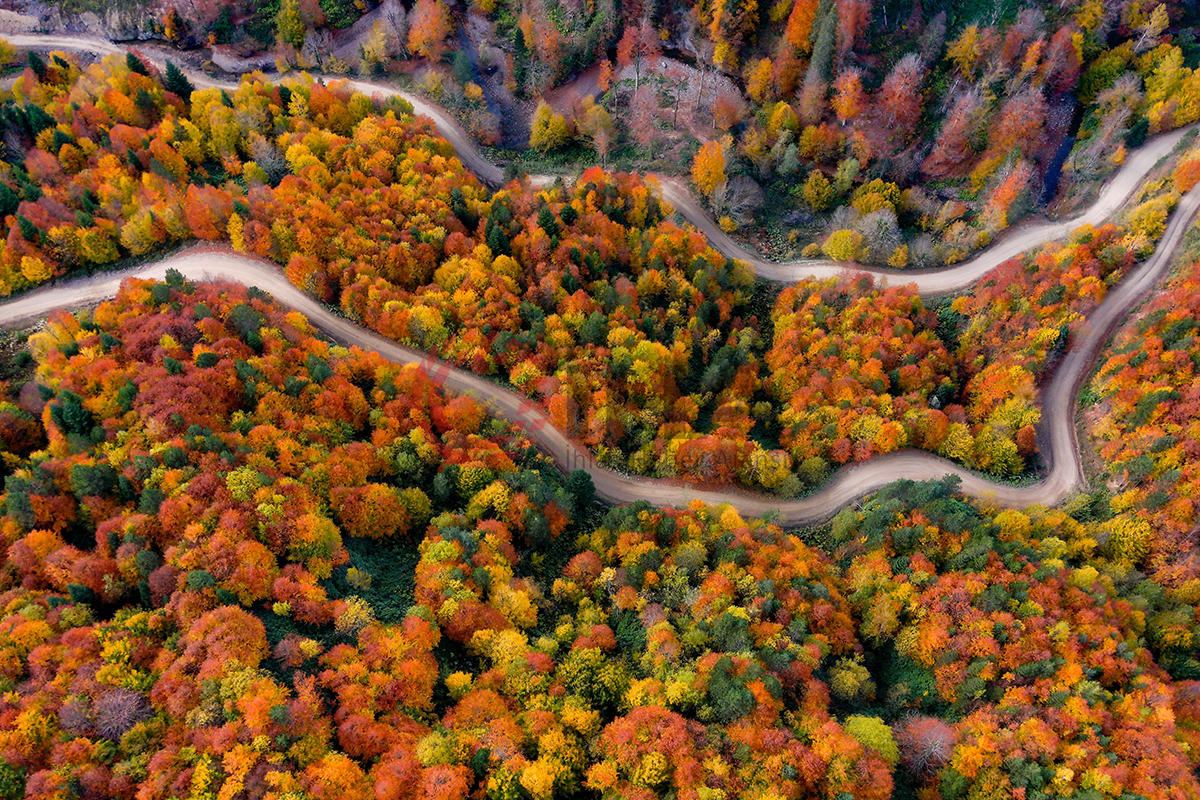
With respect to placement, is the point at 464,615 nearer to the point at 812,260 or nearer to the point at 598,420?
the point at 598,420

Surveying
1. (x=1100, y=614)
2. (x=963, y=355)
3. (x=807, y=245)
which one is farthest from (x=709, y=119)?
(x=1100, y=614)

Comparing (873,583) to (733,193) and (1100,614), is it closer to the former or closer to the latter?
(1100,614)

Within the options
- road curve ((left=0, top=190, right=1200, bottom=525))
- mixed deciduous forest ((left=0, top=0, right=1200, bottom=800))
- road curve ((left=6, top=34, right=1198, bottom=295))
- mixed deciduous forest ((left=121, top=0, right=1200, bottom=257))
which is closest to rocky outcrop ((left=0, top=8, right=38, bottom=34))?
road curve ((left=6, top=34, right=1198, bottom=295))

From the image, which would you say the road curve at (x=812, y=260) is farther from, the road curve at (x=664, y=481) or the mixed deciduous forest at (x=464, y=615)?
the mixed deciduous forest at (x=464, y=615)

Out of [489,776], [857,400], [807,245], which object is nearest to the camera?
[489,776]

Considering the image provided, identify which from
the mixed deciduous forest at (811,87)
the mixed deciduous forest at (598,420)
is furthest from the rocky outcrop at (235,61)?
the mixed deciduous forest at (598,420)

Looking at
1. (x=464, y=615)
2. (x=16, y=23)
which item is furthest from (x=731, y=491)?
(x=16, y=23)
